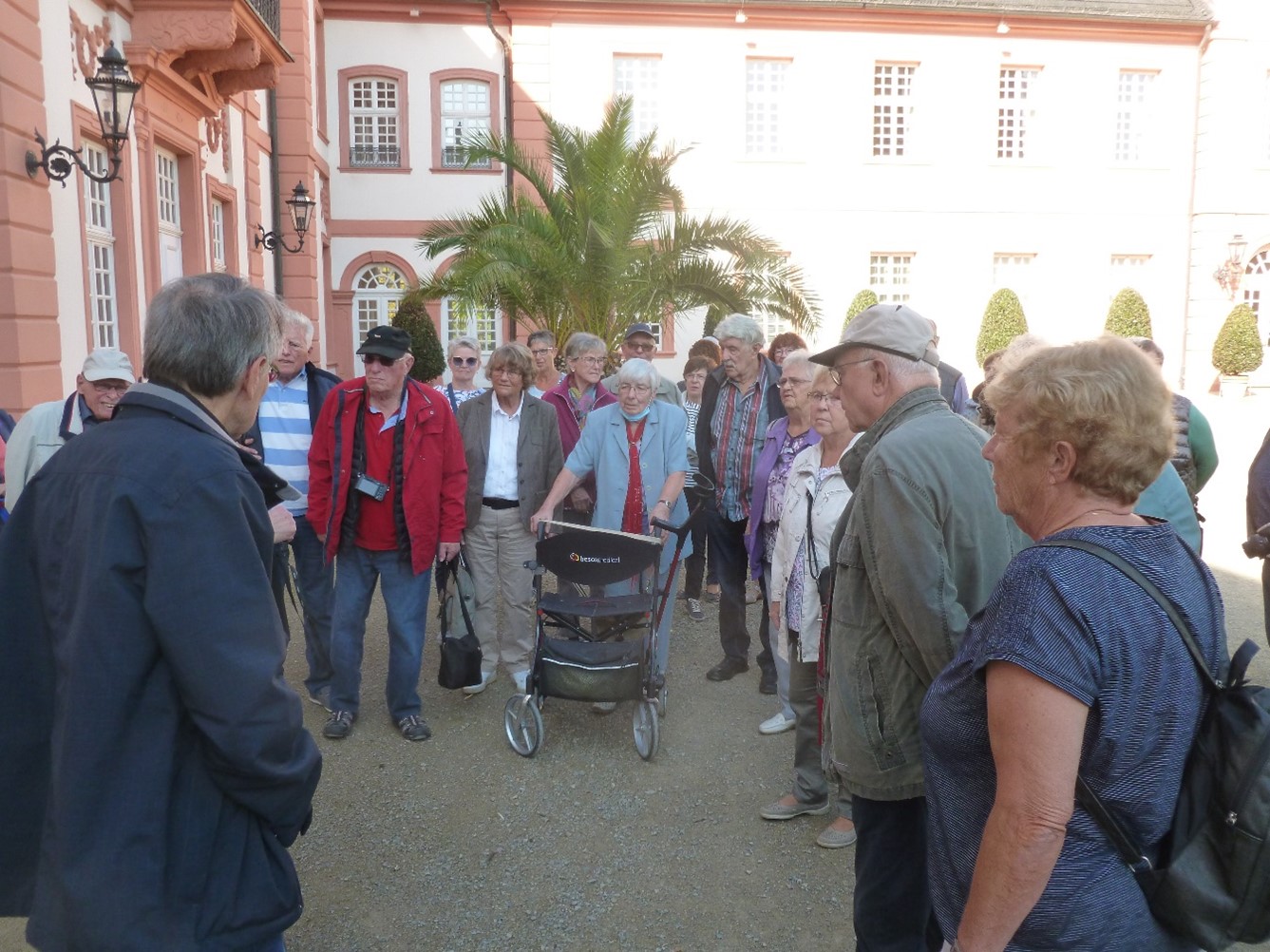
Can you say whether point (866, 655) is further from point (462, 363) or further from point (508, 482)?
point (462, 363)

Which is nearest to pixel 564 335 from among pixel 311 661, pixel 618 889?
pixel 311 661

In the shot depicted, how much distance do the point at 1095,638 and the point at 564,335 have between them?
539 inches

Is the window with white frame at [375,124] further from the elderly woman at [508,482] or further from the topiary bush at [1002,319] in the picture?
the elderly woman at [508,482]

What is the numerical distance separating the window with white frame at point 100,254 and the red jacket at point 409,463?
526cm

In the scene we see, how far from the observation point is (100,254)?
9727 millimetres

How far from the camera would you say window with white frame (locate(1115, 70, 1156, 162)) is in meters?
25.3

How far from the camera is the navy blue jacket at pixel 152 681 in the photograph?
72.2 inches

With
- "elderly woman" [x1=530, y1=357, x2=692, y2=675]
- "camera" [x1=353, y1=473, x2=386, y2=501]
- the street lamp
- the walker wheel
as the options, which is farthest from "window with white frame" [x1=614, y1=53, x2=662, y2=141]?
the walker wheel

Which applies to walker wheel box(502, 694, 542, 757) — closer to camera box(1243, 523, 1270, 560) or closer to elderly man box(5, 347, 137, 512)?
elderly man box(5, 347, 137, 512)

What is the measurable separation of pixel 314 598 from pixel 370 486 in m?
0.92

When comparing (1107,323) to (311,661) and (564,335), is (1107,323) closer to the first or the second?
(564,335)

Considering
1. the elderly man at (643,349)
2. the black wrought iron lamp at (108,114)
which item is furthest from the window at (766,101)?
the black wrought iron lamp at (108,114)

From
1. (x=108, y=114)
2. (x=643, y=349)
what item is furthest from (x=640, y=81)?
(x=108, y=114)

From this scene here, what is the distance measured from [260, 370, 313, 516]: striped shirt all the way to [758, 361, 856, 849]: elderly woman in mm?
2685
